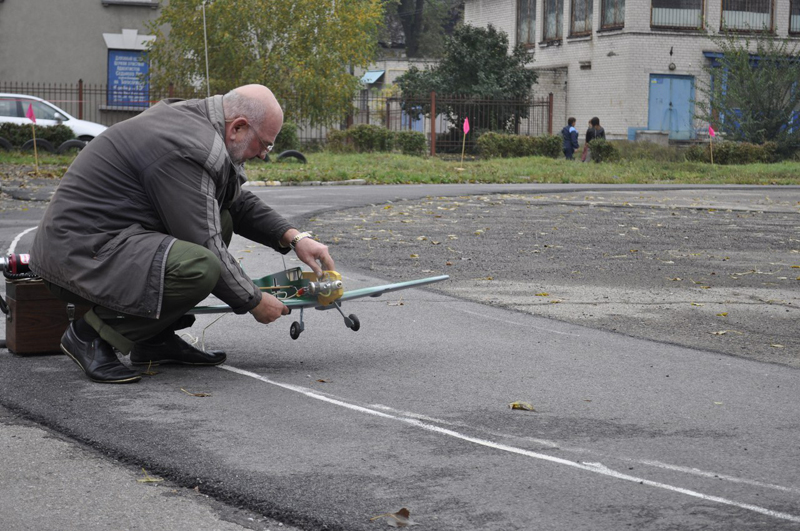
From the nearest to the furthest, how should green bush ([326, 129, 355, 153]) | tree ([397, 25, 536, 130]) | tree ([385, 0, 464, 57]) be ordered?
green bush ([326, 129, 355, 153]) < tree ([397, 25, 536, 130]) < tree ([385, 0, 464, 57])

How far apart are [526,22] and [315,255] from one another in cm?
4185

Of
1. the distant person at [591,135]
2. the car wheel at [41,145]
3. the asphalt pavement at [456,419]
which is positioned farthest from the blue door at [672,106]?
the asphalt pavement at [456,419]

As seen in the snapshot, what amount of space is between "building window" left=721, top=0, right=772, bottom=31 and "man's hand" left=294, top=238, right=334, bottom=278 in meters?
36.7

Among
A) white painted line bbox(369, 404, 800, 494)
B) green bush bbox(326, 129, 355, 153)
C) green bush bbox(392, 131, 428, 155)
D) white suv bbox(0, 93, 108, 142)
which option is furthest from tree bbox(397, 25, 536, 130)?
white painted line bbox(369, 404, 800, 494)

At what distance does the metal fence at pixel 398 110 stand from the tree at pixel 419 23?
34740 mm

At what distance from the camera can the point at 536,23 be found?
44.7 metres

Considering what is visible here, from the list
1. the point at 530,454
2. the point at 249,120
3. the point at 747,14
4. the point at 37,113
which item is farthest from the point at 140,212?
the point at 747,14

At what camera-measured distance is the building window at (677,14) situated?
39.1 m

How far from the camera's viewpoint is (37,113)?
92.5 feet

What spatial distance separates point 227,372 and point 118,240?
0.94 m

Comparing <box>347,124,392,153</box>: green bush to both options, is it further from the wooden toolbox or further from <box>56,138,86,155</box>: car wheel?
the wooden toolbox

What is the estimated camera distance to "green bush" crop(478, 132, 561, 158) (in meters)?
32.7

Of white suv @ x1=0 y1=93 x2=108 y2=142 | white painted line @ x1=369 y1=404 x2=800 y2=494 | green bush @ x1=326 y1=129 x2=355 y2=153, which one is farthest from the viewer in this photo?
green bush @ x1=326 y1=129 x2=355 y2=153

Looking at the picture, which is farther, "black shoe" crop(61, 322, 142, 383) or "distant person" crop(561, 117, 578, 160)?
"distant person" crop(561, 117, 578, 160)
